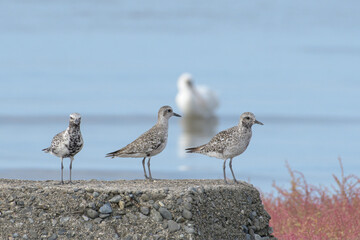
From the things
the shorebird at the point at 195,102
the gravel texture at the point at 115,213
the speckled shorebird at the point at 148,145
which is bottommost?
the gravel texture at the point at 115,213

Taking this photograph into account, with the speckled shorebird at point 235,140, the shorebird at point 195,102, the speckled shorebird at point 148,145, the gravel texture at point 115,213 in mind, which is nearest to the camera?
the gravel texture at point 115,213

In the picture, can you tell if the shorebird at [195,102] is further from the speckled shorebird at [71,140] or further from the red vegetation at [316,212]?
the speckled shorebird at [71,140]

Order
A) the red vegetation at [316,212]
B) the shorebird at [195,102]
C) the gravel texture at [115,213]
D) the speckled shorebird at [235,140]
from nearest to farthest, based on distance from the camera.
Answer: the gravel texture at [115,213]
the speckled shorebird at [235,140]
the red vegetation at [316,212]
the shorebird at [195,102]

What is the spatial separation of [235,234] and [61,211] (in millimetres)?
1777

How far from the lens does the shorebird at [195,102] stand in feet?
97.7

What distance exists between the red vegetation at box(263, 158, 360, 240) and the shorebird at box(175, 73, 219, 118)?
51.6ft

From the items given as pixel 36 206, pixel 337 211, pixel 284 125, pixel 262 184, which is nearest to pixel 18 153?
pixel 262 184

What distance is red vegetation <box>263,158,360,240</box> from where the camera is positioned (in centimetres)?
1181

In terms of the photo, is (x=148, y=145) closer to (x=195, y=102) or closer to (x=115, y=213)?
(x=115, y=213)

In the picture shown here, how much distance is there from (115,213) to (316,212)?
4.48 metres

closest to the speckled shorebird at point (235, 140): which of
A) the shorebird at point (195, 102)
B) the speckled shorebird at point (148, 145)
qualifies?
the speckled shorebird at point (148, 145)

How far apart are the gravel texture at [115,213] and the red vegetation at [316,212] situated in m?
2.14

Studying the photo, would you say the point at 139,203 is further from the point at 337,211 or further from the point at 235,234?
the point at 337,211

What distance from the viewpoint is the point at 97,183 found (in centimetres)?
1044
